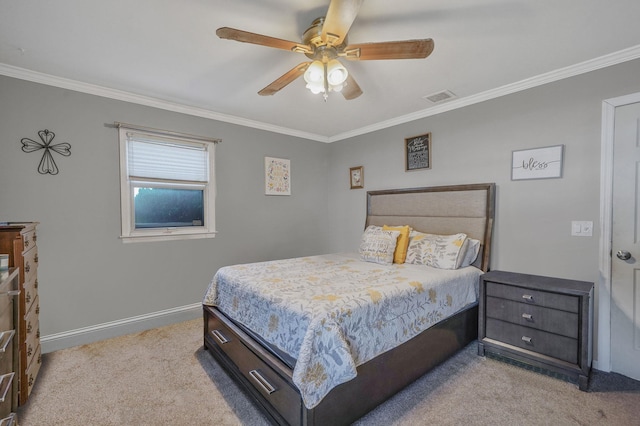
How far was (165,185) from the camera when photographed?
315cm

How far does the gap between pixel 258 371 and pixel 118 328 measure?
195 centimetres

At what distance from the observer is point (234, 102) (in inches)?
123

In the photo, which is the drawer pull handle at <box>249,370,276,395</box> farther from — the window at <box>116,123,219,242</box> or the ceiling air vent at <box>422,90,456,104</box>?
the ceiling air vent at <box>422,90,456,104</box>

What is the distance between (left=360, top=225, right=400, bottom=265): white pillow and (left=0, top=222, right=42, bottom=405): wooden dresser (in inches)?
106

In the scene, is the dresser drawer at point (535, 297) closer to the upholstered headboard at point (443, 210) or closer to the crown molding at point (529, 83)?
the upholstered headboard at point (443, 210)

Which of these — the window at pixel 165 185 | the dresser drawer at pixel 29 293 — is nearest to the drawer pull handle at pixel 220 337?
the dresser drawer at pixel 29 293

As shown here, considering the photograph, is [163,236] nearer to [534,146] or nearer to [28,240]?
[28,240]

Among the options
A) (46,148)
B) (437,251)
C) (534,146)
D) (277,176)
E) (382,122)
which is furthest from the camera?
(277,176)

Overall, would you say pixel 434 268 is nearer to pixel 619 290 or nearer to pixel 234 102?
pixel 619 290

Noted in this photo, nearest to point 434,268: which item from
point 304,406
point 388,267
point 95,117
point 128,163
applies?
point 388,267

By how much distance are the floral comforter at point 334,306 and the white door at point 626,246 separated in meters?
0.95

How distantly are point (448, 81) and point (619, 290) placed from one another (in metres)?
2.16

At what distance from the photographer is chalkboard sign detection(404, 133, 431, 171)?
341 centimetres

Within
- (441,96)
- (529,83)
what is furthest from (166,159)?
(529,83)
